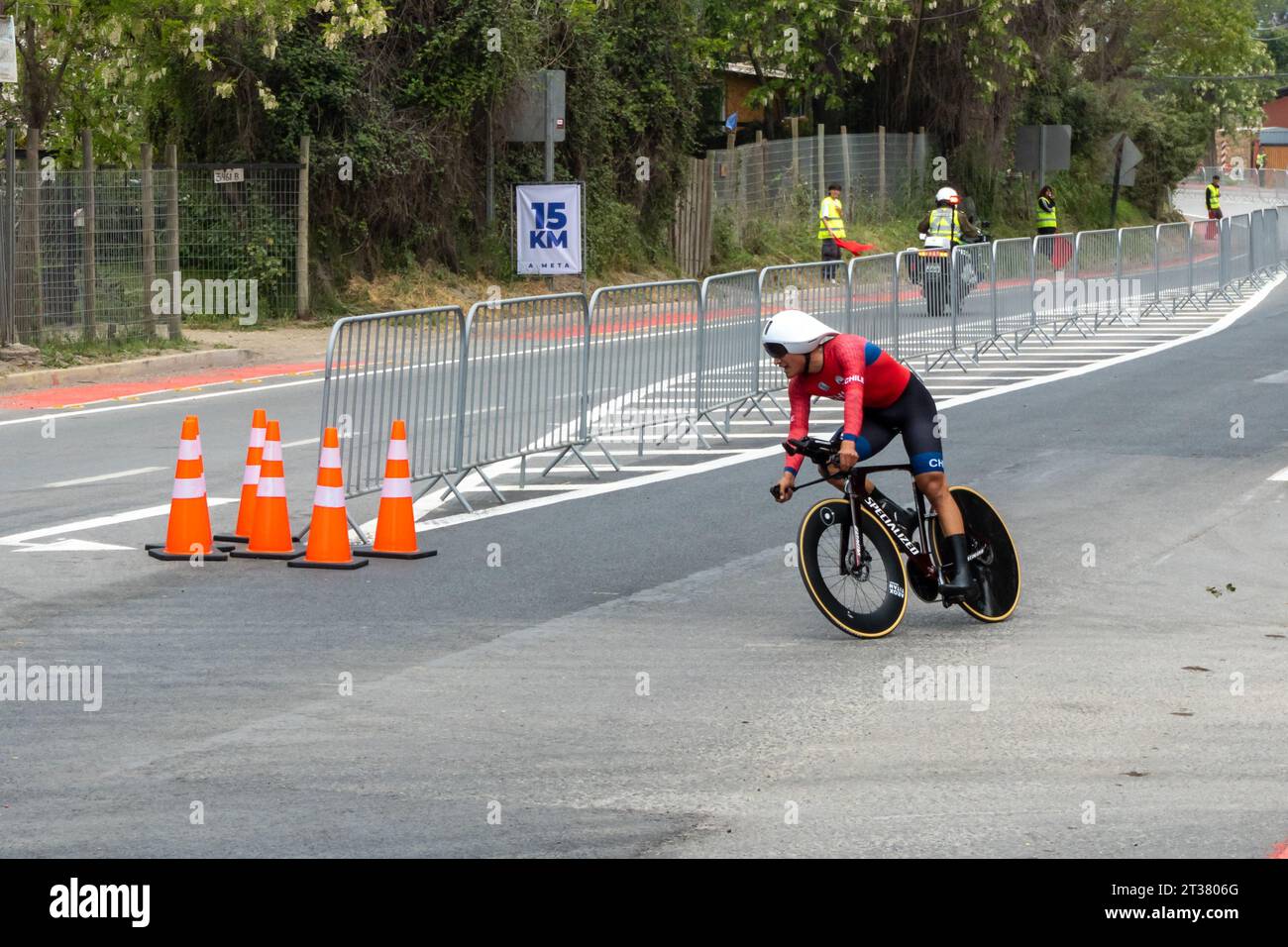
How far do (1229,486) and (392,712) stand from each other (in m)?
7.84

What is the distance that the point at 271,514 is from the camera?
1108cm

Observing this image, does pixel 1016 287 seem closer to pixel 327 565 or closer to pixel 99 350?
pixel 99 350

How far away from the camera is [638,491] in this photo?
534 inches

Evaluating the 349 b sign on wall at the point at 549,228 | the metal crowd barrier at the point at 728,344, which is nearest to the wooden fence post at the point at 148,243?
the 349 b sign on wall at the point at 549,228

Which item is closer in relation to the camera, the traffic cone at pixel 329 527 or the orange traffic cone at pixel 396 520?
the traffic cone at pixel 329 527

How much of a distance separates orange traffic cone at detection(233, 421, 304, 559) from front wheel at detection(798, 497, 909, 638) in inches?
129

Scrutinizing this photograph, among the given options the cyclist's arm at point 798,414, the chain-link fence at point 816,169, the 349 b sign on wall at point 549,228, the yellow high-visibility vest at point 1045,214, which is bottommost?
the cyclist's arm at point 798,414

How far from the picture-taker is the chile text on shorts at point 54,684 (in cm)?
800

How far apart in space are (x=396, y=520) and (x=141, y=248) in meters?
13.4

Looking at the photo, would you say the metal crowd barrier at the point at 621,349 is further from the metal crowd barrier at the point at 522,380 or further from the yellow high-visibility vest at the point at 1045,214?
the yellow high-visibility vest at the point at 1045,214

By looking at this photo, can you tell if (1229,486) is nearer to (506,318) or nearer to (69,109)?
(506,318)

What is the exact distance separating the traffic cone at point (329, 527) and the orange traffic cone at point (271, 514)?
186 millimetres

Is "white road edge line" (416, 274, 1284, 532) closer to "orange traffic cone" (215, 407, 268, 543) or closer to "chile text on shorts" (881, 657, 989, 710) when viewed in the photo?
"orange traffic cone" (215, 407, 268, 543)

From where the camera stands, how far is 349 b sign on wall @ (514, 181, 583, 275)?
26.0m
